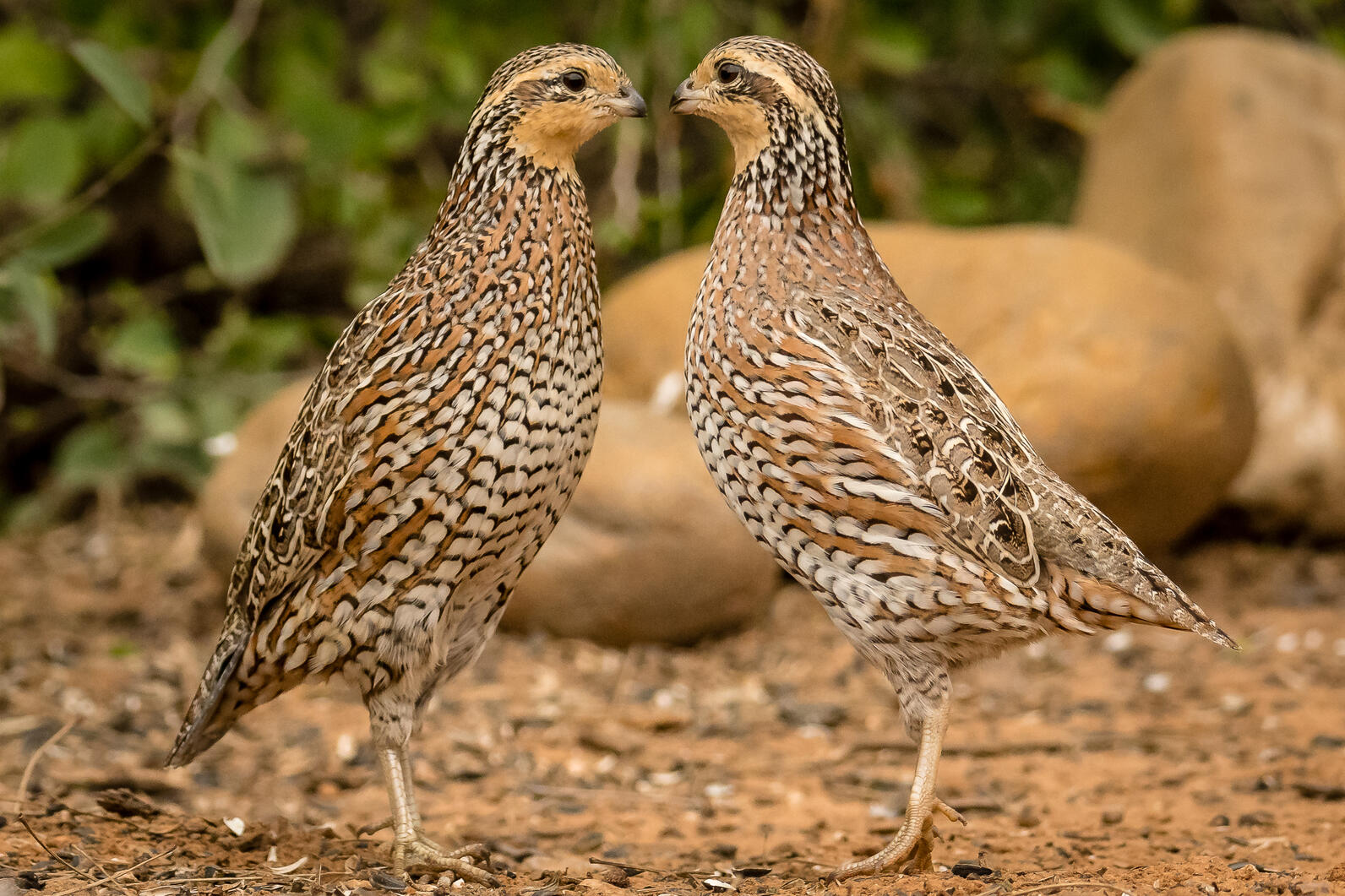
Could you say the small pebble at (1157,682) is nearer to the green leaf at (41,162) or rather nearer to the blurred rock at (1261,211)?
the blurred rock at (1261,211)

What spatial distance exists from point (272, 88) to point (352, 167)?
0.81 metres

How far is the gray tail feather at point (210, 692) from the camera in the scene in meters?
4.20

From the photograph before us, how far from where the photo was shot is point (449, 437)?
3.74 m

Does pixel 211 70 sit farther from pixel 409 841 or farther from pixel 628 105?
pixel 409 841

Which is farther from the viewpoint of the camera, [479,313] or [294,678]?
[294,678]

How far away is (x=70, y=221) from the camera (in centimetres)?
599

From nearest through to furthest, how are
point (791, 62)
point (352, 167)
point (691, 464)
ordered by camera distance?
point (791, 62), point (691, 464), point (352, 167)

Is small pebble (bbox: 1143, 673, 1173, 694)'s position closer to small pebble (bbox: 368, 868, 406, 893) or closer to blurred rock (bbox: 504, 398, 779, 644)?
blurred rock (bbox: 504, 398, 779, 644)

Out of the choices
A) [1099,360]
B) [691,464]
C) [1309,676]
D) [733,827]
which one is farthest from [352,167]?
[1309,676]

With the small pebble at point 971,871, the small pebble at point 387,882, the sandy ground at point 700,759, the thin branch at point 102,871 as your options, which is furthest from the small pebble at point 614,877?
the thin branch at point 102,871

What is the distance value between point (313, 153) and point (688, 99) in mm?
3510

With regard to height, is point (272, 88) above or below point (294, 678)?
above

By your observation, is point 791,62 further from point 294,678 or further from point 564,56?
point 294,678

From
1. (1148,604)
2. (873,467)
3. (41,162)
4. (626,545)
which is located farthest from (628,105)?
(41,162)
